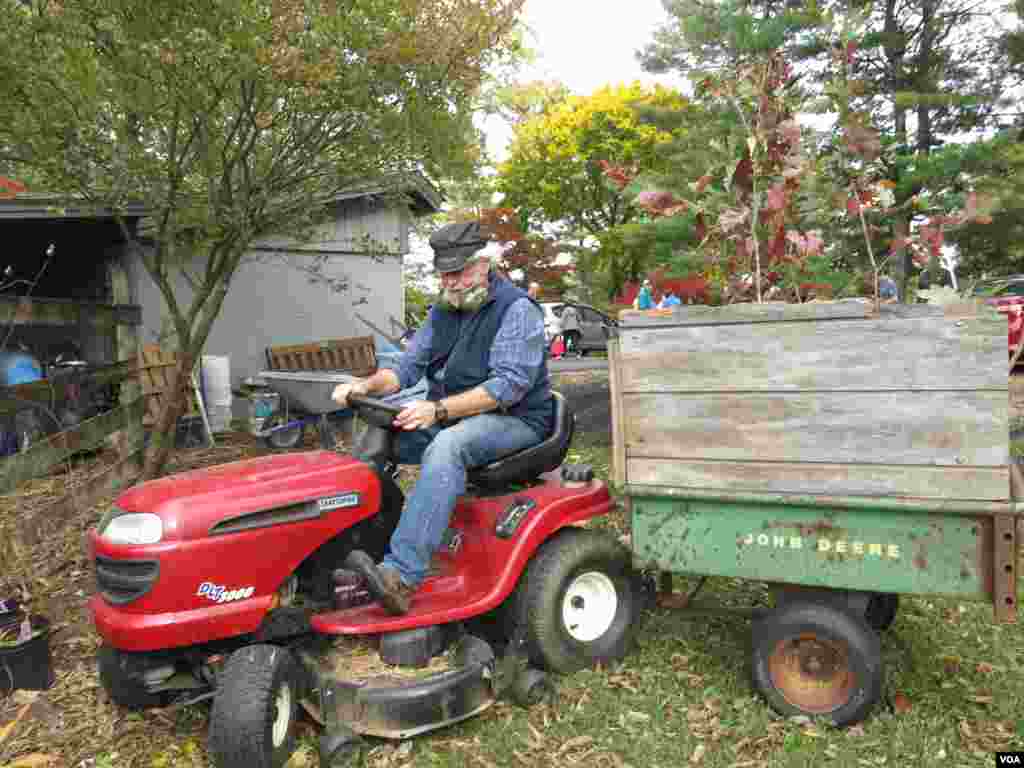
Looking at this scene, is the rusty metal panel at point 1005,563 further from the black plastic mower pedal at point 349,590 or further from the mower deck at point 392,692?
the black plastic mower pedal at point 349,590

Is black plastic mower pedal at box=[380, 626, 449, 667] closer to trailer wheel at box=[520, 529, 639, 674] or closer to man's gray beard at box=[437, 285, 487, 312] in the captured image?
trailer wheel at box=[520, 529, 639, 674]

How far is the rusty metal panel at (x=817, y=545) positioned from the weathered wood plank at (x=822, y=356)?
1.43ft

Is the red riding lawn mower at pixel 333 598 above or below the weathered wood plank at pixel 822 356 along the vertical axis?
below

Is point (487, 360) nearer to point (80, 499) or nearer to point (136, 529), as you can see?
point (136, 529)

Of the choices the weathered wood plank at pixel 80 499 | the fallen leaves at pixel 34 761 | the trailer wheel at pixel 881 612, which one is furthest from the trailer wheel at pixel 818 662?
the weathered wood plank at pixel 80 499

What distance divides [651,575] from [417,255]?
29.0 metres

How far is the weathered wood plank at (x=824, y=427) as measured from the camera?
259cm

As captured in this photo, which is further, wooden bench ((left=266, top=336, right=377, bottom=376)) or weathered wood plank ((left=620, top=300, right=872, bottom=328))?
wooden bench ((left=266, top=336, right=377, bottom=376))

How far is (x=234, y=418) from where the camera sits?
1079cm

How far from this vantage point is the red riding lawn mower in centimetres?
264

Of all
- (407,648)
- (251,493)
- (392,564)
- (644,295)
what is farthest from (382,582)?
(644,295)

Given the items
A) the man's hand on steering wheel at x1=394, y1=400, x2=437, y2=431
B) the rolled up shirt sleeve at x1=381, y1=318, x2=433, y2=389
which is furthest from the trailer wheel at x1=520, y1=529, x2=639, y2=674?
the rolled up shirt sleeve at x1=381, y1=318, x2=433, y2=389

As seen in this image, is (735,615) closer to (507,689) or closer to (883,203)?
(507,689)

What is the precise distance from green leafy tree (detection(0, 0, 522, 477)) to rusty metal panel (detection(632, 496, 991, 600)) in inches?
138
